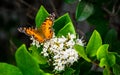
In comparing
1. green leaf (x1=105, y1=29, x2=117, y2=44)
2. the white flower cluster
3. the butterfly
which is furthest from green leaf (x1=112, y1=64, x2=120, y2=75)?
Answer: green leaf (x1=105, y1=29, x2=117, y2=44)

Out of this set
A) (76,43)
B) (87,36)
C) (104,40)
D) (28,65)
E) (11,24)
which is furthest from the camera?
(11,24)

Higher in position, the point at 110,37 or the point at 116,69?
the point at 110,37

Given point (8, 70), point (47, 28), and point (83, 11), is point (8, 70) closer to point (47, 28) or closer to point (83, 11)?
point (47, 28)

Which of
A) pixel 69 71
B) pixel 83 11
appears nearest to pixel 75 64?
pixel 69 71

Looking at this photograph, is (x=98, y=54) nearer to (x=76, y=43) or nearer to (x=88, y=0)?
(x=76, y=43)

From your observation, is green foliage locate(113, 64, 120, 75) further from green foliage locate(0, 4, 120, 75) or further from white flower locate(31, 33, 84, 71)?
white flower locate(31, 33, 84, 71)

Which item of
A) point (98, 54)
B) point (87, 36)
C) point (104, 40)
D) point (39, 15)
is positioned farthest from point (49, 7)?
point (98, 54)
